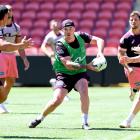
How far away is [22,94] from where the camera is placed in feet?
65.7

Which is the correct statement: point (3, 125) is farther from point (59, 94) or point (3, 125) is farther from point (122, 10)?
point (122, 10)

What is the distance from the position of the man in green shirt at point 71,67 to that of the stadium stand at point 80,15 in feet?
54.7

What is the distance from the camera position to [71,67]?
10.2 meters

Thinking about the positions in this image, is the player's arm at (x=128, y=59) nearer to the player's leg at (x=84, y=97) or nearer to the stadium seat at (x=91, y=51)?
the player's leg at (x=84, y=97)

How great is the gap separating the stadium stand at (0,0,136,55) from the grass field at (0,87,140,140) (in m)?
10.6

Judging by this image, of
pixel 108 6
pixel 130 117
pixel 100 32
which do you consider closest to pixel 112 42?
pixel 100 32

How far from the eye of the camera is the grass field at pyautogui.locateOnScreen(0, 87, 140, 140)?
928 centimetres

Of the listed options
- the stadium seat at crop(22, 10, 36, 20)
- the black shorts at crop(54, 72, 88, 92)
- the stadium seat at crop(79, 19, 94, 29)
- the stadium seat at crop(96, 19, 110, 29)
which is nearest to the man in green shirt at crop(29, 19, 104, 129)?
the black shorts at crop(54, 72, 88, 92)

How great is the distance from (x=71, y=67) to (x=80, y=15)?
19.4m

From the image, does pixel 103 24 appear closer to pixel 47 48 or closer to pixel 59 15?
pixel 59 15

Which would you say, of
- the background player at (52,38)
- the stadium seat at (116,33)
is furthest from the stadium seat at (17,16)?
the background player at (52,38)

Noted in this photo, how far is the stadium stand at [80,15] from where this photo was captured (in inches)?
1114

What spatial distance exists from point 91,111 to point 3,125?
11.2 ft

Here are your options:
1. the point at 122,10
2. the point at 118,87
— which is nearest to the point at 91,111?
the point at 118,87
